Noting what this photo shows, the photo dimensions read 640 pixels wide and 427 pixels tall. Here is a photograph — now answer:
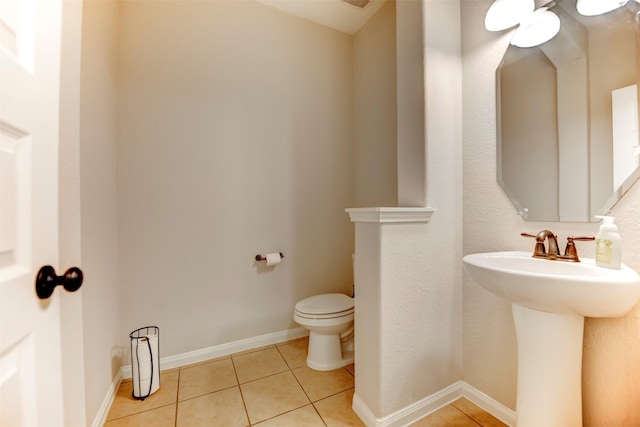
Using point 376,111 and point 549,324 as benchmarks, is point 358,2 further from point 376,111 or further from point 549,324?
point 549,324

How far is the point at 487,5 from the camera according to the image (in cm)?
137

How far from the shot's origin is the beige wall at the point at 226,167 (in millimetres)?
1674

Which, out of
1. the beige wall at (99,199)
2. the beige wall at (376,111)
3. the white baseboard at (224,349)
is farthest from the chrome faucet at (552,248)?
the beige wall at (99,199)

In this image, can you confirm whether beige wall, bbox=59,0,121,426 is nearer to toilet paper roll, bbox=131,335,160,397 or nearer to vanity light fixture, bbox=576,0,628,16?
toilet paper roll, bbox=131,335,160,397

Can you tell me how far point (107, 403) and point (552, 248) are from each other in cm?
227

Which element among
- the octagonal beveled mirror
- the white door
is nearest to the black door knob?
the white door

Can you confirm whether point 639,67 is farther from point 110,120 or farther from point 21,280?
point 110,120

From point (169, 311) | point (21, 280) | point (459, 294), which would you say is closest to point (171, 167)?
point (169, 311)

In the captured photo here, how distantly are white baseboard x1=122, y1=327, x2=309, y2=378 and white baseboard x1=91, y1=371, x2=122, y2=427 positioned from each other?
0.08 metres

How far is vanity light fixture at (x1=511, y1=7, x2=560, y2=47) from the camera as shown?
1164 millimetres

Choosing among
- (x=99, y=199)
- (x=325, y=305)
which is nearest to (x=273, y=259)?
(x=325, y=305)

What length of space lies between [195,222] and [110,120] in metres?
0.76

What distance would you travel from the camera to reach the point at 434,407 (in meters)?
1.38

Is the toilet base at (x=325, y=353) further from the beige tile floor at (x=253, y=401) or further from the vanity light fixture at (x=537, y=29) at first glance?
the vanity light fixture at (x=537, y=29)
